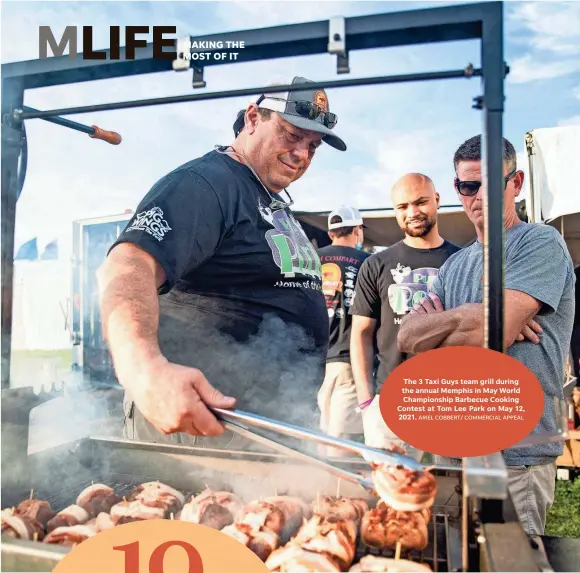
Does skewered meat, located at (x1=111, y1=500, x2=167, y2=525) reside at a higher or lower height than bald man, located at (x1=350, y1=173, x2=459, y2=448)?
lower

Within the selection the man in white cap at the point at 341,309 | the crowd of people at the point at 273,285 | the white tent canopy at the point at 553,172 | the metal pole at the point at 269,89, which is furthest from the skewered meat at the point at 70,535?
the white tent canopy at the point at 553,172

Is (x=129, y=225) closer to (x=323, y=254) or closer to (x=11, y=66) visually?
(x=11, y=66)

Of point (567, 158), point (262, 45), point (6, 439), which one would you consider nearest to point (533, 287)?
point (262, 45)

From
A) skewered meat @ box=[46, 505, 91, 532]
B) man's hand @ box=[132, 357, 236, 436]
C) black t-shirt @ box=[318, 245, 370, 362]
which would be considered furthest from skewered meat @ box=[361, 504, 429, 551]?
black t-shirt @ box=[318, 245, 370, 362]

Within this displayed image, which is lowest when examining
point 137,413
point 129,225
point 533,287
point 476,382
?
point 137,413

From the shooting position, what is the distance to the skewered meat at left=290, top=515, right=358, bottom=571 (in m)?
1.01

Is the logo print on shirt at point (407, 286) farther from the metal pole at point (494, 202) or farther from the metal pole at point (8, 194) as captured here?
the metal pole at point (8, 194)

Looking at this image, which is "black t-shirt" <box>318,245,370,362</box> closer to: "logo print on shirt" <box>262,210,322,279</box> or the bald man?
the bald man

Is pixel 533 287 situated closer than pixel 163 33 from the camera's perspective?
No

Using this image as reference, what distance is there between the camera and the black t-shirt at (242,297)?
52.9 inches

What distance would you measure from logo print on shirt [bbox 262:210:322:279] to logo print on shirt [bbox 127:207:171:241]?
1.20 feet

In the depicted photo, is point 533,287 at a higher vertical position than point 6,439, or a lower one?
higher

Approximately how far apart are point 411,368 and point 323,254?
5.50 feet

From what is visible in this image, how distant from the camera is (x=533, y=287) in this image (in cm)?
139
